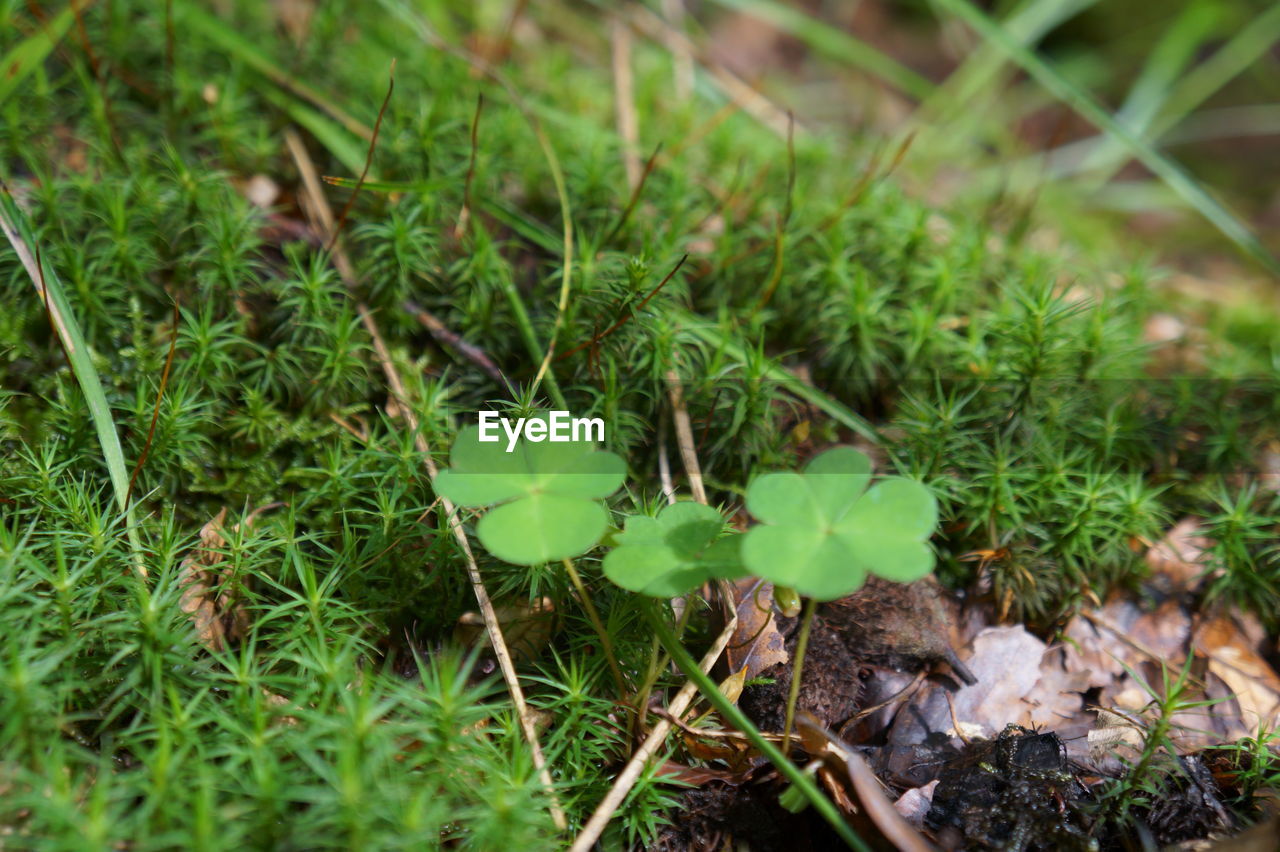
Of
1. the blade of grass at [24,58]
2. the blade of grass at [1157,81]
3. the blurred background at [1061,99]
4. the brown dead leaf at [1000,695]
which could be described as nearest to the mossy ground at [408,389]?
the blade of grass at [24,58]

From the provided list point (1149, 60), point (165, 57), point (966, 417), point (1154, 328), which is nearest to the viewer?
point (966, 417)

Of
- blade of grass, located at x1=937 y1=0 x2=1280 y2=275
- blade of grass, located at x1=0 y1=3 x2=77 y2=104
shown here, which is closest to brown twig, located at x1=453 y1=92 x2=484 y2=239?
blade of grass, located at x1=0 y1=3 x2=77 y2=104

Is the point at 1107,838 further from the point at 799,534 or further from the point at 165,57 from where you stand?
the point at 165,57

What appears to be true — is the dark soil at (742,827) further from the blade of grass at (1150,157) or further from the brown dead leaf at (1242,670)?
the blade of grass at (1150,157)

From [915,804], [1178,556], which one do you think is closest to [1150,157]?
[1178,556]

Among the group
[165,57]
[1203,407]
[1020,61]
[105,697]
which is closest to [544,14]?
[165,57]

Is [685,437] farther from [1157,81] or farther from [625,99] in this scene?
[1157,81]
